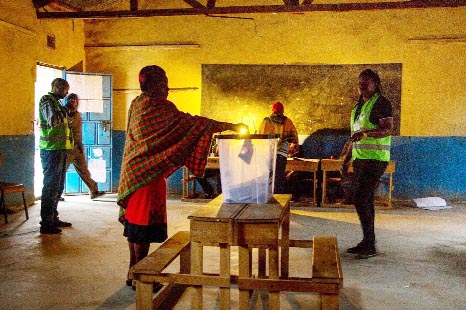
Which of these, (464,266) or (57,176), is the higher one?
(57,176)

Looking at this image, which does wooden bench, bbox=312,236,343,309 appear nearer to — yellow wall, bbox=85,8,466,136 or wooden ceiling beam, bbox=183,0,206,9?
wooden ceiling beam, bbox=183,0,206,9

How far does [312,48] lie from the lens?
31.1 ft

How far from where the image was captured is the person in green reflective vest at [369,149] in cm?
488

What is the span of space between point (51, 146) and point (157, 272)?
3497 millimetres

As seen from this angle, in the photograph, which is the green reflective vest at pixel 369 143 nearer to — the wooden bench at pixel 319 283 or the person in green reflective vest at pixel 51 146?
the wooden bench at pixel 319 283

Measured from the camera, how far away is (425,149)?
9.26 metres

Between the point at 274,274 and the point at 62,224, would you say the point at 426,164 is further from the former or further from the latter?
the point at 274,274

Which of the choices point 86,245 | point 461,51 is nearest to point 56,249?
point 86,245

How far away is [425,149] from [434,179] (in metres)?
0.56

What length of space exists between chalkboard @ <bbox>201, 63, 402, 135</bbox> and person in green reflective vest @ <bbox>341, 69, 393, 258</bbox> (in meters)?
4.39

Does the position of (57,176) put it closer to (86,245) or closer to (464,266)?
(86,245)

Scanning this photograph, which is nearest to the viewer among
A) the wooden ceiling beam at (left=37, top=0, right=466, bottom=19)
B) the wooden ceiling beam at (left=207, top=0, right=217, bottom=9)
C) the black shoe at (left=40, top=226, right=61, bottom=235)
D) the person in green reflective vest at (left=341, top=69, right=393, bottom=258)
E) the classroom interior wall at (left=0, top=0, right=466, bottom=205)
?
the person in green reflective vest at (left=341, top=69, right=393, bottom=258)

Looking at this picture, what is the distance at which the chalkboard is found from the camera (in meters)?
9.38

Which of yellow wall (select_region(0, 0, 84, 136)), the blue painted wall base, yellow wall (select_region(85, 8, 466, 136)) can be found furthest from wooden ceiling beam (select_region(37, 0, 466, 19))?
the blue painted wall base
